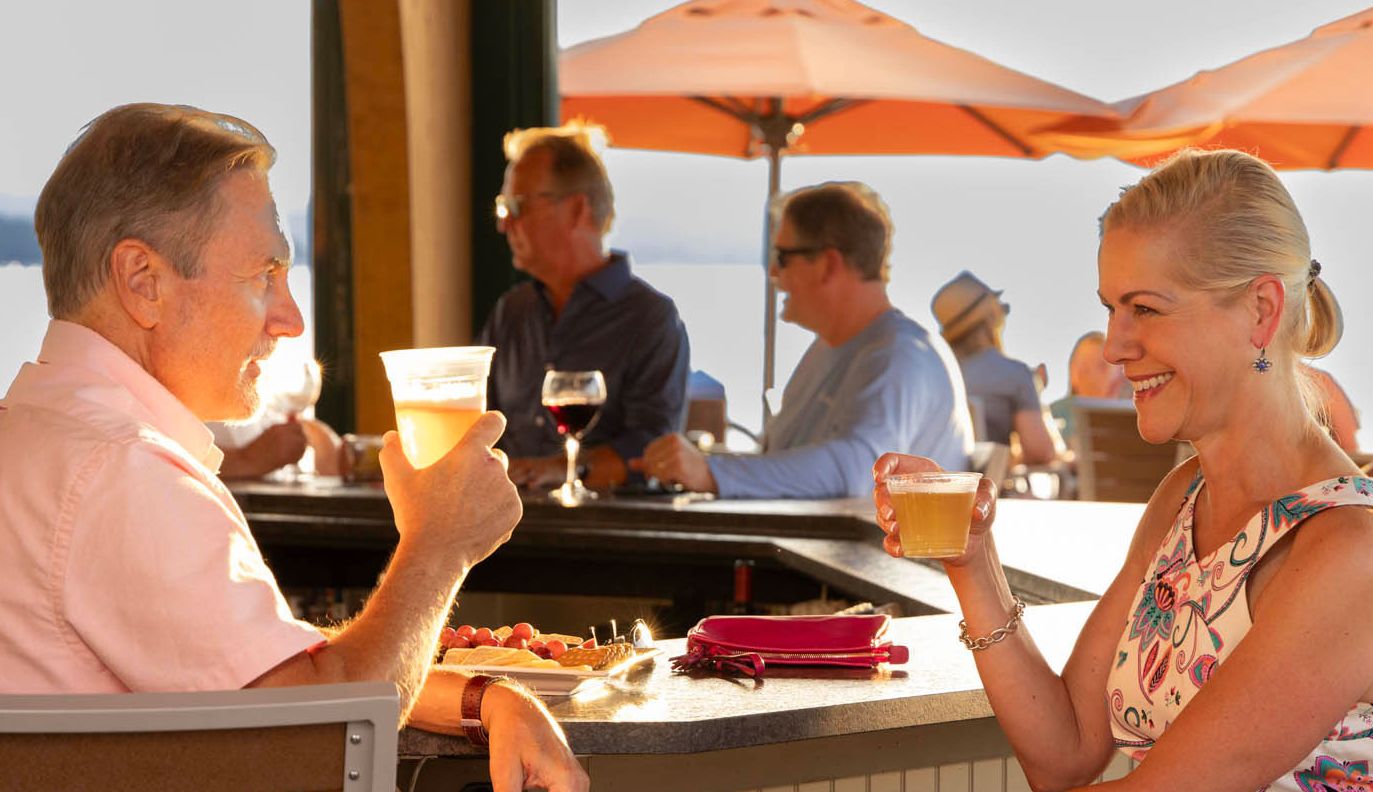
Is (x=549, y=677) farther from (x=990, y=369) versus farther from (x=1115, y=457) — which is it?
(x=990, y=369)

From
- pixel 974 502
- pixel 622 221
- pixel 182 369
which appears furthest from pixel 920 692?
pixel 622 221

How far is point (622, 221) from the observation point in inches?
502

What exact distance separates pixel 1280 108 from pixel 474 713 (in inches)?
289

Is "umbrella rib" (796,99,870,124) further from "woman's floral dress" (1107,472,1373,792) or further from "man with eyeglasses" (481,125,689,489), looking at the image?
"woman's floral dress" (1107,472,1373,792)

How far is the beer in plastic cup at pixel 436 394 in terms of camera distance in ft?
6.66

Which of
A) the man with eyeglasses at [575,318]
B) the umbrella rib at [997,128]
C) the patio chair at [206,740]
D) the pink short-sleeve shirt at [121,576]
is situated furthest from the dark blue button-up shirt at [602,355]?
the umbrella rib at [997,128]

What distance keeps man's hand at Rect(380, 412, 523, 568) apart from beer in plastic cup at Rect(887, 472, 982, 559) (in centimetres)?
51

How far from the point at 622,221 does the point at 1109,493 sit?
6098 mm

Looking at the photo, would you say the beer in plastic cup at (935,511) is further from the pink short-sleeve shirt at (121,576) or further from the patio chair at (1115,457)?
the patio chair at (1115,457)

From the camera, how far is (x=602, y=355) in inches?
200

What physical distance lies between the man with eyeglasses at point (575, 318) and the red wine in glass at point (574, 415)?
720mm

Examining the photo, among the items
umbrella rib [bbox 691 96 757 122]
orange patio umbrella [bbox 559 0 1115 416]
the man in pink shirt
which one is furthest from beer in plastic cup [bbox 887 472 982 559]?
umbrella rib [bbox 691 96 757 122]

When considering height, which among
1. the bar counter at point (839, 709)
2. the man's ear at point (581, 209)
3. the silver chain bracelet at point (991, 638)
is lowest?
the bar counter at point (839, 709)

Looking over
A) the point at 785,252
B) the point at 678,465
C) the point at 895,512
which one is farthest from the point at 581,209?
the point at 895,512
